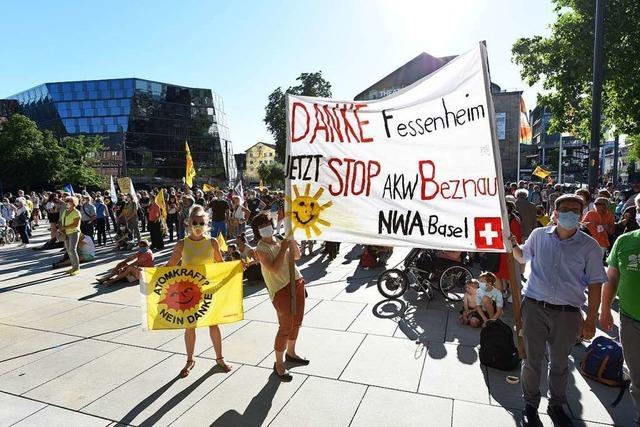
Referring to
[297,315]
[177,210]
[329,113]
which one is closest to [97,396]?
[297,315]

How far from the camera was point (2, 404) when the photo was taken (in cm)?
381

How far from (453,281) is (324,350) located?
315 cm

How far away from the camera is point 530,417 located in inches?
129

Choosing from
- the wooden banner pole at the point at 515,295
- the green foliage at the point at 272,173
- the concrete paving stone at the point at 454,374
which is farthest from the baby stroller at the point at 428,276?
the green foliage at the point at 272,173

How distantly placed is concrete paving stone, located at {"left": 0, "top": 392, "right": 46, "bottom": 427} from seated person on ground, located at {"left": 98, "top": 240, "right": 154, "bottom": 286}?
448 cm

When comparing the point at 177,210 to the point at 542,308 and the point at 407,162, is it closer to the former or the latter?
the point at 407,162

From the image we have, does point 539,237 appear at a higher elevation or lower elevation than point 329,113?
→ lower

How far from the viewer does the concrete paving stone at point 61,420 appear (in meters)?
3.46

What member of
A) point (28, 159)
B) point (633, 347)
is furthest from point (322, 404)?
point (28, 159)

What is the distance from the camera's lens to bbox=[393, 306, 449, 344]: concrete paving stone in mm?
5293

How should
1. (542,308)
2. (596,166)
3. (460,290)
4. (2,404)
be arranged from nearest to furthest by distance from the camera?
1. (542,308)
2. (2,404)
3. (460,290)
4. (596,166)

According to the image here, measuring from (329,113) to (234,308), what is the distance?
2288 mm

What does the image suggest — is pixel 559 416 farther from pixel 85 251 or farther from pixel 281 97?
pixel 281 97

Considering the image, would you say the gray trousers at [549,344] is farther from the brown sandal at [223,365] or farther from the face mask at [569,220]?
the brown sandal at [223,365]
